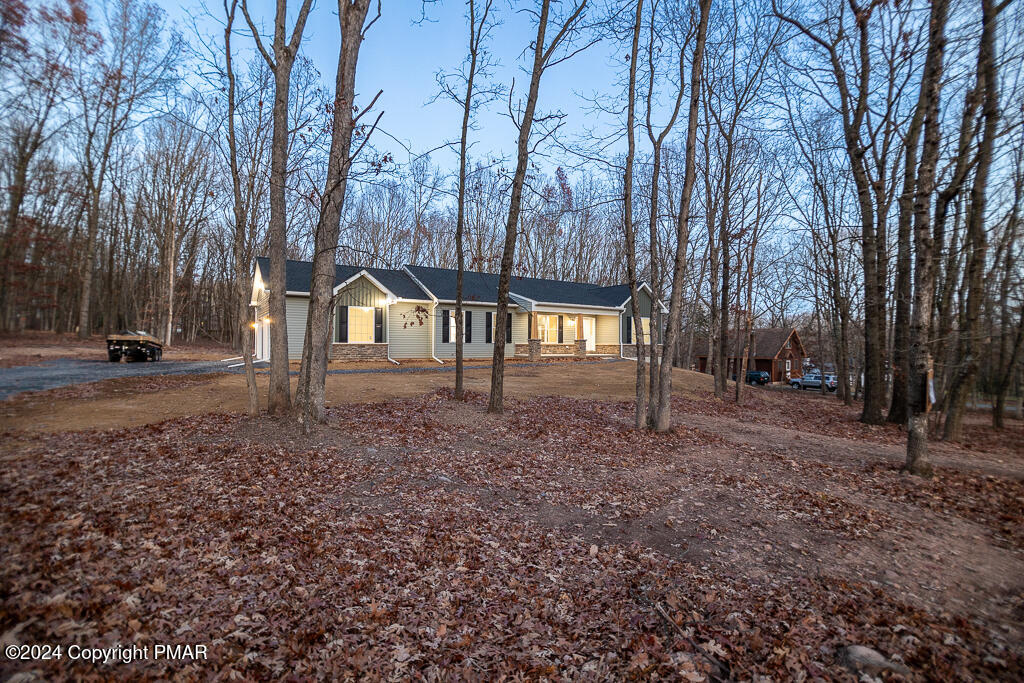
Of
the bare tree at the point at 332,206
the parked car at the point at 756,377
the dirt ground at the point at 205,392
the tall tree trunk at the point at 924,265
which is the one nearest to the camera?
the tall tree trunk at the point at 924,265

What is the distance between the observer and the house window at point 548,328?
990 inches

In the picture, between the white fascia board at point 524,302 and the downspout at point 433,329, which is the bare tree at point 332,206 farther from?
the white fascia board at point 524,302

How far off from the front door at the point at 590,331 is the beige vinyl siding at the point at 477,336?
14.3 ft

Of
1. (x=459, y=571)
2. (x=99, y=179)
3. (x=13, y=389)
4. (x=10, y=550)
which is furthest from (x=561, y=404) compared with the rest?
(x=99, y=179)

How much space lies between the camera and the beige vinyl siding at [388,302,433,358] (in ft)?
68.6

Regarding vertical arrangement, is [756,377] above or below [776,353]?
below

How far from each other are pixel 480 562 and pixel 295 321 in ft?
58.2

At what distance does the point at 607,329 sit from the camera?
27125 mm

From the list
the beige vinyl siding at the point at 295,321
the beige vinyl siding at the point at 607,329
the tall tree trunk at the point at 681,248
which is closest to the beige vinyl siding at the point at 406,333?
the beige vinyl siding at the point at 295,321

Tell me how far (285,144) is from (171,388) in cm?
758

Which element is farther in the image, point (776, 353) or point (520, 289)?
point (776, 353)

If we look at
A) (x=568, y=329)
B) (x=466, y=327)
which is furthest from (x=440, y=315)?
(x=568, y=329)

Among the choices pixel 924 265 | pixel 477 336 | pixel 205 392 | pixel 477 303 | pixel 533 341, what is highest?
pixel 477 303

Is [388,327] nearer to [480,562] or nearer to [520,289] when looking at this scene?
[520,289]
